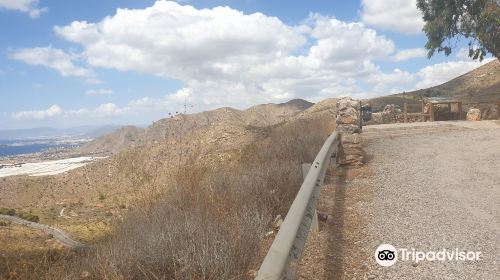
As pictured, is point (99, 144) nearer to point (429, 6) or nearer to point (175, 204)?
point (429, 6)

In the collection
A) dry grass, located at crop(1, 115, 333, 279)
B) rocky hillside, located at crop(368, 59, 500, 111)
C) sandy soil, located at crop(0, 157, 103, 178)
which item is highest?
rocky hillside, located at crop(368, 59, 500, 111)

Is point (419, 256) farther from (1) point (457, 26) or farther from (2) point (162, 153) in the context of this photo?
(1) point (457, 26)

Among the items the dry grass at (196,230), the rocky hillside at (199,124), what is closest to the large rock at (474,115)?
the rocky hillside at (199,124)

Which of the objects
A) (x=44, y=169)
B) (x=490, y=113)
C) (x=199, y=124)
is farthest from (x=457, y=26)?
(x=44, y=169)

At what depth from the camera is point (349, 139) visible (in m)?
9.26

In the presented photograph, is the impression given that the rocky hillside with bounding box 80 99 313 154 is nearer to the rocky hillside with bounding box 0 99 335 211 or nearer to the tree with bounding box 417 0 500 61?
the rocky hillside with bounding box 0 99 335 211

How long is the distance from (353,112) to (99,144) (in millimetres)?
200996

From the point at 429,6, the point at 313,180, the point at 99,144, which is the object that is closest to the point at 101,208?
the point at 313,180

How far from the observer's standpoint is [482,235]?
14.4 ft

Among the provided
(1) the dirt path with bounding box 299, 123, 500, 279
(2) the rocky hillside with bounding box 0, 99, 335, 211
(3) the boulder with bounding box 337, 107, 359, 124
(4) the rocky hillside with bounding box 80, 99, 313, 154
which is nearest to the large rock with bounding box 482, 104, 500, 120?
(2) the rocky hillside with bounding box 0, 99, 335, 211

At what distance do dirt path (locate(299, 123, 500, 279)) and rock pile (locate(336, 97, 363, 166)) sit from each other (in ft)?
1.18

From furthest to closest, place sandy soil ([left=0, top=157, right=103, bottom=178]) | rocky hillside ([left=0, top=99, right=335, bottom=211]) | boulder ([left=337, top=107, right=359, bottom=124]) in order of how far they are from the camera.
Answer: sandy soil ([left=0, top=157, right=103, bottom=178]), boulder ([left=337, top=107, right=359, bottom=124]), rocky hillside ([left=0, top=99, right=335, bottom=211])

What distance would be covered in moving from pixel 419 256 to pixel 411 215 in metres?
1.45

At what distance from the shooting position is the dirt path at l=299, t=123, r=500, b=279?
3.76 metres
